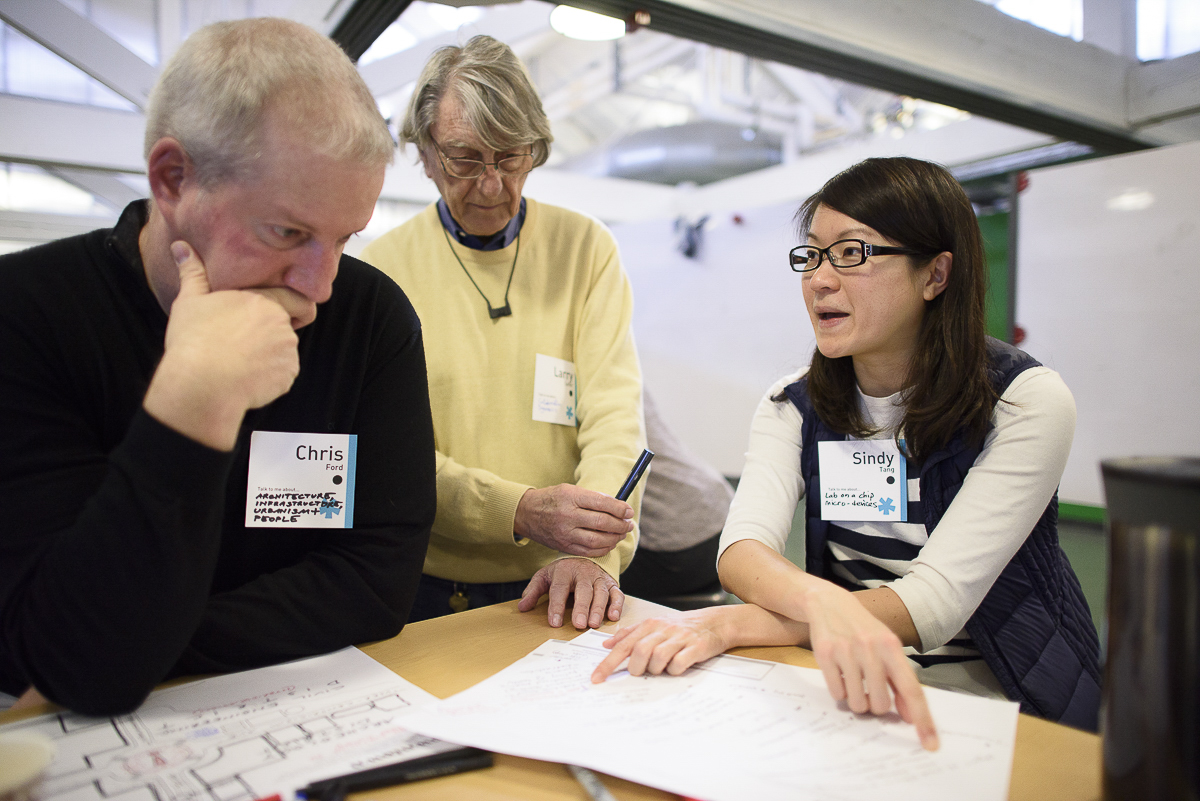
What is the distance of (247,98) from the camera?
2.52 feet

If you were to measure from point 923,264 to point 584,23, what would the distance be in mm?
1946

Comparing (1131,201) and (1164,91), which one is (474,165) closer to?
(1131,201)

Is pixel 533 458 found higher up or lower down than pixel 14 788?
higher up

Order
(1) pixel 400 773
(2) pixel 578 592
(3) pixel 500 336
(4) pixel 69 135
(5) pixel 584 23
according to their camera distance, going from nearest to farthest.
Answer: (1) pixel 400 773 < (2) pixel 578 592 < (3) pixel 500 336 < (5) pixel 584 23 < (4) pixel 69 135

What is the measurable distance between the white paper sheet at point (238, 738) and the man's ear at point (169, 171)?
564mm

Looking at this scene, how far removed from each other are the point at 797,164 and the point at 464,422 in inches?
193

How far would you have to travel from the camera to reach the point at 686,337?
5.61 metres

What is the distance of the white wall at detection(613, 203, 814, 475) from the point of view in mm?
5027

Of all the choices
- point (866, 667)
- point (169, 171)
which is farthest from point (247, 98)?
point (866, 667)

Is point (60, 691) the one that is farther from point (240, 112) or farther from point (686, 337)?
point (686, 337)

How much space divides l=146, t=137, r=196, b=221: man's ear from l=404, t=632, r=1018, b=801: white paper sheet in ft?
2.10

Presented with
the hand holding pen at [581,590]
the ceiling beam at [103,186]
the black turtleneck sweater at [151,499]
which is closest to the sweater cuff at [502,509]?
the hand holding pen at [581,590]

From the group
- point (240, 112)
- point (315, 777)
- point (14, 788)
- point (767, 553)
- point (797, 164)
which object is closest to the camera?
point (14, 788)

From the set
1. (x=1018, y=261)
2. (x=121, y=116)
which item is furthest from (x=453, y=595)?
(x=121, y=116)
